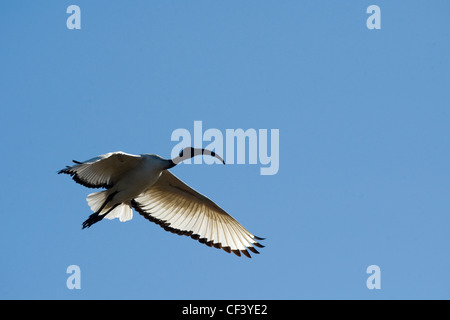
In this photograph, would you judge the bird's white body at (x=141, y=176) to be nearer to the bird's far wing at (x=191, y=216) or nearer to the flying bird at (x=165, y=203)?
the flying bird at (x=165, y=203)

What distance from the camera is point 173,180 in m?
14.6

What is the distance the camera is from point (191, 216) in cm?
1503

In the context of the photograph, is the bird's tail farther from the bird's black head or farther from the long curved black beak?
the bird's black head

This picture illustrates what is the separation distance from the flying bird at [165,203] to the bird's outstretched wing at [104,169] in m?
0.02

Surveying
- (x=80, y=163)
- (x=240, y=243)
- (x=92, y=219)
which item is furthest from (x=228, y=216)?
(x=80, y=163)

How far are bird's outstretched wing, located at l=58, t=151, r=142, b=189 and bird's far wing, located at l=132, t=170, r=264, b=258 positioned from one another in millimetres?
1336

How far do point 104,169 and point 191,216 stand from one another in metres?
2.49

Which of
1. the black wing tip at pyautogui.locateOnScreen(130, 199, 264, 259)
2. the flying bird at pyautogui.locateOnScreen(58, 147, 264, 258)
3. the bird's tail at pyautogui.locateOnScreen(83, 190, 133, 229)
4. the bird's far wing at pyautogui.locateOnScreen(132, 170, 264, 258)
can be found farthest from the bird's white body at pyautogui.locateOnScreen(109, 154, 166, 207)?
the black wing tip at pyautogui.locateOnScreen(130, 199, 264, 259)

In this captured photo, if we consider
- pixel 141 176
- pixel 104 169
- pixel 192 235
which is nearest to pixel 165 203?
pixel 192 235

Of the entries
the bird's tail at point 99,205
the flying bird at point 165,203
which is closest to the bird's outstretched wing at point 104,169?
the flying bird at point 165,203
